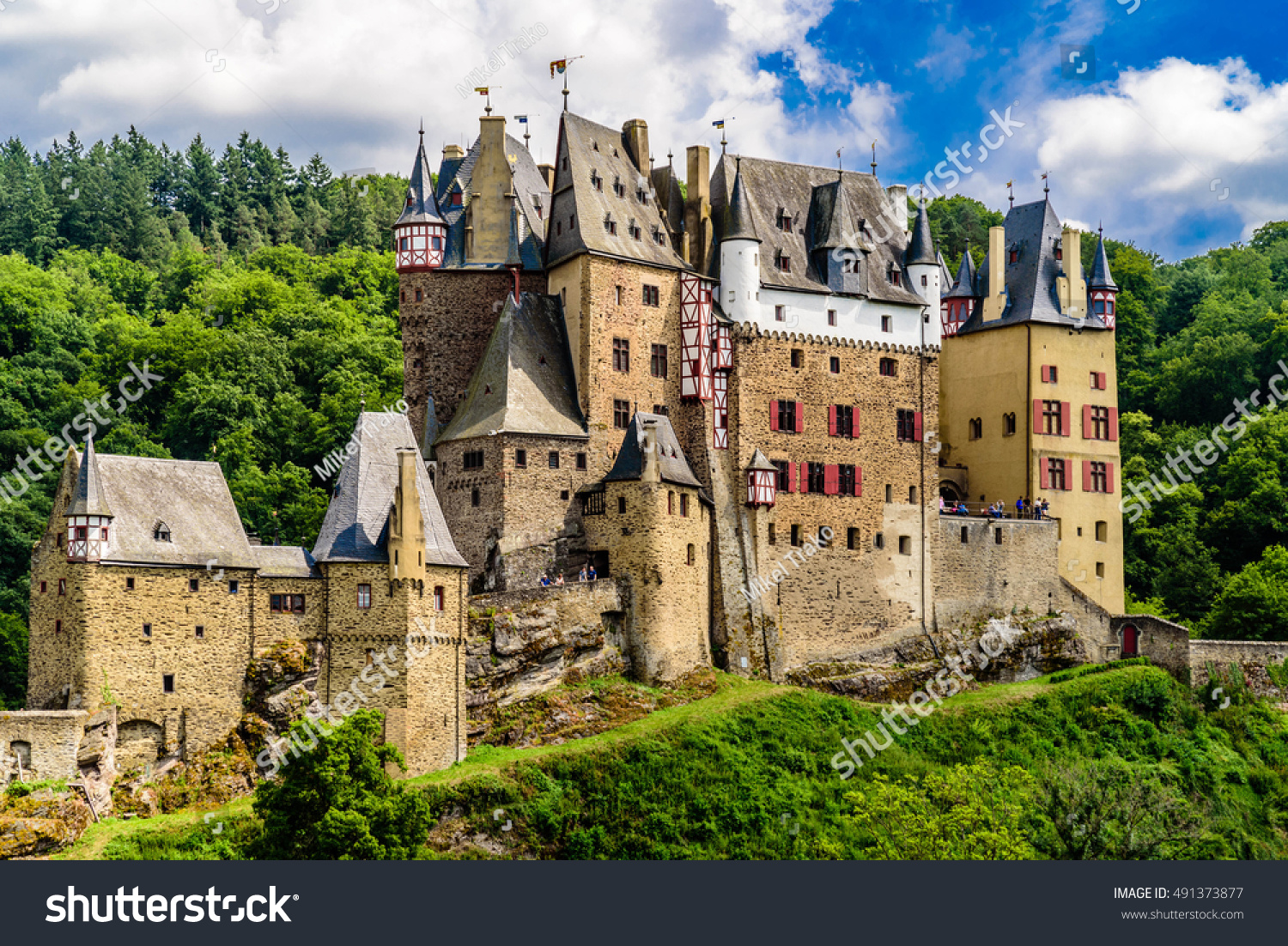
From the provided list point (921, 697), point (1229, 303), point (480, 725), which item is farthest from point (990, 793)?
point (1229, 303)

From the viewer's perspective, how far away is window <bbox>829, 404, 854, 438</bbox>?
218 feet

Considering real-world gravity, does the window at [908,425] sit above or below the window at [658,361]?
below

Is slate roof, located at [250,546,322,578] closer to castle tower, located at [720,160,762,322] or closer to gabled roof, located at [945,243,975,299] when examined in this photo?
castle tower, located at [720,160,762,322]

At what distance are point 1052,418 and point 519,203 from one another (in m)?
21.5

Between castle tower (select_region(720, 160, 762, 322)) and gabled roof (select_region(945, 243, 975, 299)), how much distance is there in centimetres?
1051

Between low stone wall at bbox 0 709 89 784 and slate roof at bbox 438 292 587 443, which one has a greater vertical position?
slate roof at bbox 438 292 587 443

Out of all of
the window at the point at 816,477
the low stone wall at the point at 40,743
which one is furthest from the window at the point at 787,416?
the low stone wall at the point at 40,743

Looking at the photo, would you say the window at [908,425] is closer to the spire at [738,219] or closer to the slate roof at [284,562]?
the spire at [738,219]

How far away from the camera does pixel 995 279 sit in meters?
72.1

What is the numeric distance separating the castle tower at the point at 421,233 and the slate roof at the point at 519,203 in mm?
431

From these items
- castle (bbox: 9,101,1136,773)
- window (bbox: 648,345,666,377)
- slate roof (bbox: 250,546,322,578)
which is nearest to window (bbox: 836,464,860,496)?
castle (bbox: 9,101,1136,773)

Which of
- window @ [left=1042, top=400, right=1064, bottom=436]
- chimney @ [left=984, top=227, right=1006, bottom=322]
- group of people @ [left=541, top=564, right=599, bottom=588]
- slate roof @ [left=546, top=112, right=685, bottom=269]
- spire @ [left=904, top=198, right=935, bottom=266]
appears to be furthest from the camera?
chimney @ [left=984, top=227, right=1006, bottom=322]

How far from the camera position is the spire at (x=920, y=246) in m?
69.8

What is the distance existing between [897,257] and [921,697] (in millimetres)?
16564
